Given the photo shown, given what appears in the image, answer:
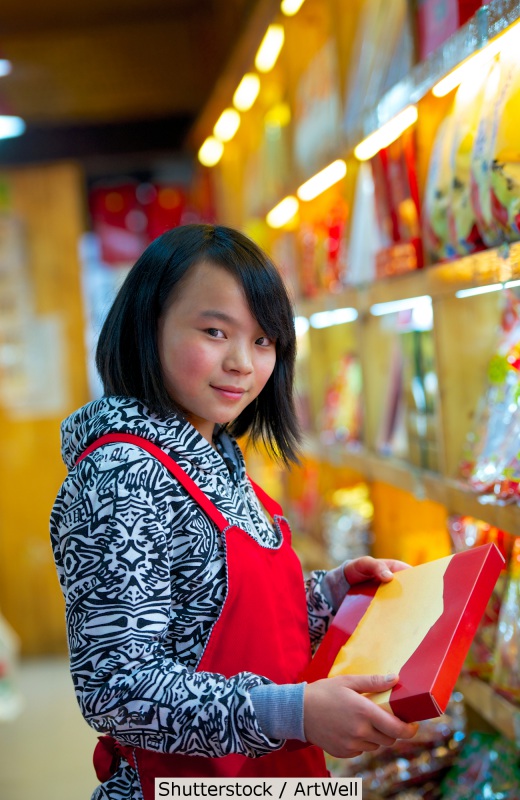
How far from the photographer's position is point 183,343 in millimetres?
1251

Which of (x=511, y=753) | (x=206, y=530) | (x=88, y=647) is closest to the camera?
(x=88, y=647)

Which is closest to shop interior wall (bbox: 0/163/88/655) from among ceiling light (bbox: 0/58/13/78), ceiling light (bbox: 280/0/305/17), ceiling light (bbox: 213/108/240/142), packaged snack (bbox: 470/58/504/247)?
ceiling light (bbox: 0/58/13/78)

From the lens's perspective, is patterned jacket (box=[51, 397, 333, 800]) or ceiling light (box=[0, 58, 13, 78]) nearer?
patterned jacket (box=[51, 397, 333, 800])

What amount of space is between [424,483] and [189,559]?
3.31 ft

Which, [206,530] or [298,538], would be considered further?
[298,538]

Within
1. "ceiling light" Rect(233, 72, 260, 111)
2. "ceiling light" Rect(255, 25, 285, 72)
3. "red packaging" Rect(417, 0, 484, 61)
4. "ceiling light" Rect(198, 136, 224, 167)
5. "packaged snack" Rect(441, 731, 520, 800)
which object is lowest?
"packaged snack" Rect(441, 731, 520, 800)

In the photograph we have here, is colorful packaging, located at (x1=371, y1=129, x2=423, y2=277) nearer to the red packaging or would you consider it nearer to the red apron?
the red packaging

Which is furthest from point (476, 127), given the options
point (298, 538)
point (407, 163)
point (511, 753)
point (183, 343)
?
point (298, 538)

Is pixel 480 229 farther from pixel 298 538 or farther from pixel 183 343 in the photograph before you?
pixel 298 538

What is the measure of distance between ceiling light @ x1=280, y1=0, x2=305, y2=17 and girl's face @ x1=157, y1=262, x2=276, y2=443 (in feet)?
6.27

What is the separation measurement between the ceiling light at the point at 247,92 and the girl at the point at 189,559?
8.33ft

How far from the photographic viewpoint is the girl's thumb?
1.07 meters

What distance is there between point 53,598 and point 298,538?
2119mm

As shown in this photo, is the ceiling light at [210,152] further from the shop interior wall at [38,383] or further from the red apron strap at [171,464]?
the red apron strap at [171,464]
